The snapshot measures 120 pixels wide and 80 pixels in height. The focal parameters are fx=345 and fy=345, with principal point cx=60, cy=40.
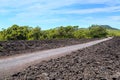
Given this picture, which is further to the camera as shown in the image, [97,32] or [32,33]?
[97,32]

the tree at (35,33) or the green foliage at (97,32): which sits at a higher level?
the tree at (35,33)

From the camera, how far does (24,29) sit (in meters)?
105

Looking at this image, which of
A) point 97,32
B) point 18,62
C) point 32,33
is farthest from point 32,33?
point 18,62

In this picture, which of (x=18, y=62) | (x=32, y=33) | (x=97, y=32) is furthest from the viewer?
(x=97, y=32)

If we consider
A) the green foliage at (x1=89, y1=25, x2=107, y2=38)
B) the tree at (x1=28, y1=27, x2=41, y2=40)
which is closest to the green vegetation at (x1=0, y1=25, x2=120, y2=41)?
the tree at (x1=28, y1=27, x2=41, y2=40)

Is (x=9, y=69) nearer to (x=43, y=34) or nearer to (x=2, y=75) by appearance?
(x=2, y=75)

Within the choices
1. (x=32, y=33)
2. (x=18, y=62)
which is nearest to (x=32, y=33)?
(x=32, y=33)

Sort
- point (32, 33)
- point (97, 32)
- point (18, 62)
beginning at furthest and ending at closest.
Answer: point (97, 32), point (32, 33), point (18, 62)

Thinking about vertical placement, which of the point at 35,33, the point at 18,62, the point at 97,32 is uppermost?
the point at 35,33

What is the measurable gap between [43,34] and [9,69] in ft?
322

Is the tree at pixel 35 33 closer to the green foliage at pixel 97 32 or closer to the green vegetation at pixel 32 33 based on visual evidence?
the green vegetation at pixel 32 33

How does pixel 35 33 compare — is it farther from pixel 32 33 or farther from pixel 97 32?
pixel 97 32

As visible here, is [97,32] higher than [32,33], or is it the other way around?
[32,33]

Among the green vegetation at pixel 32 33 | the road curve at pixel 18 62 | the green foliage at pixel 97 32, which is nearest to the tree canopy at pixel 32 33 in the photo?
the green vegetation at pixel 32 33
